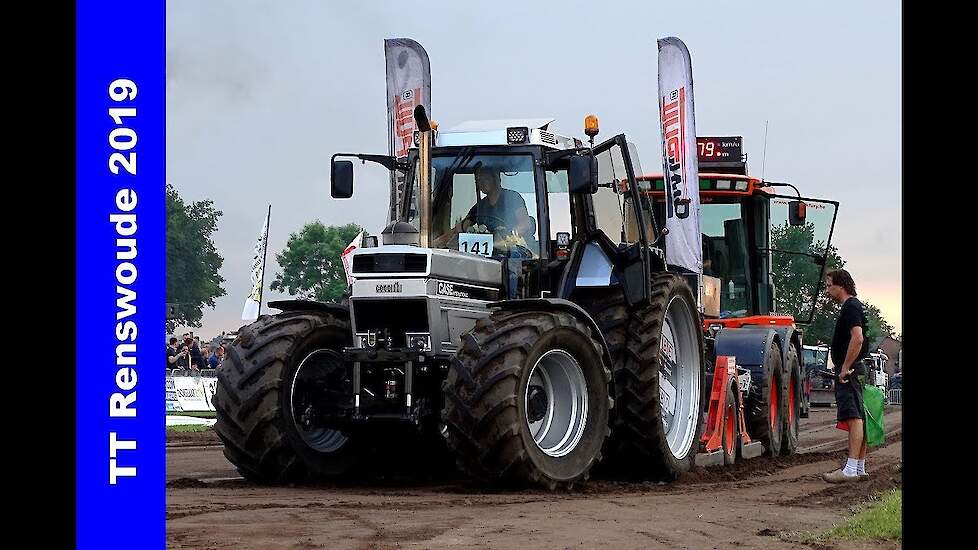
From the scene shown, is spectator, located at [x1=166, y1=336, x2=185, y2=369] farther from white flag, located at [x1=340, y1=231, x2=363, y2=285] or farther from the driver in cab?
the driver in cab

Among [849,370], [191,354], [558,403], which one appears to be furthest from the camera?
[191,354]

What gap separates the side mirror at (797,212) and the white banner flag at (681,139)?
2.82m

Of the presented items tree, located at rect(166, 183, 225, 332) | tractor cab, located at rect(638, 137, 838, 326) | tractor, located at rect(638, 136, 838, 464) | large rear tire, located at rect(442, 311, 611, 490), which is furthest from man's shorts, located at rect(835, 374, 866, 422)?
tree, located at rect(166, 183, 225, 332)

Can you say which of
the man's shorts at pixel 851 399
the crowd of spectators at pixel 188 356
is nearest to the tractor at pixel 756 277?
the man's shorts at pixel 851 399

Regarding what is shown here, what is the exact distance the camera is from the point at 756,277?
64.8 ft

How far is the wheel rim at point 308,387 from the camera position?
11617mm

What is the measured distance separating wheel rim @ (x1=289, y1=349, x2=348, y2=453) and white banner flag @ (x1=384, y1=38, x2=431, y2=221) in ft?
19.3

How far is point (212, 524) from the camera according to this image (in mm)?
8719

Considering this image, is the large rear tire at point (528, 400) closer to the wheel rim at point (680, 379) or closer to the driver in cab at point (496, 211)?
the driver in cab at point (496, 211)

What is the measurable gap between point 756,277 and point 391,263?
955 centimetres

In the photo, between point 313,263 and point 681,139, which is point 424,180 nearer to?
point 681,139

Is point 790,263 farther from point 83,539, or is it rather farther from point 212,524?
point 83,539

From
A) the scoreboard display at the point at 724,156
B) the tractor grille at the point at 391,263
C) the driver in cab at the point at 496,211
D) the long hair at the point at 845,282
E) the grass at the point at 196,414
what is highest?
the scoreboard display at the point at 724,156

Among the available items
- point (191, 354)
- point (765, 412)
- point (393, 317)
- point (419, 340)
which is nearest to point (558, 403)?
point (419, 340)
